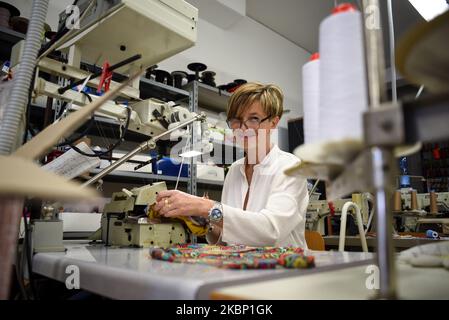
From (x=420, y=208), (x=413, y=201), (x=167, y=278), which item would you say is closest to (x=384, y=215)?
(x=167, y=278)

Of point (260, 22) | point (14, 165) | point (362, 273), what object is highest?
point (260, 22)

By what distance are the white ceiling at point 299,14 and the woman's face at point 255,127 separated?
2.48 meters

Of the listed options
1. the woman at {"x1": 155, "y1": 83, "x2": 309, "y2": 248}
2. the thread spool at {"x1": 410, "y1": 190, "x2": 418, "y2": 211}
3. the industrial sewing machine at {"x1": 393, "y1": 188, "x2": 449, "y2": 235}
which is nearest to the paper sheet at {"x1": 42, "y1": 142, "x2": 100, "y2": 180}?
the woman at {"x1": 155, "y1": 83, "x2": 309, "y2": 248}

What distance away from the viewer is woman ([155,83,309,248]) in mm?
1118

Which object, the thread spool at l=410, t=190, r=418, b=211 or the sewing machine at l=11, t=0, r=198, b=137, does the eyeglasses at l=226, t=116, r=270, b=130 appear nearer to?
the sewing machine at l=11, t=0, r=198, b=137

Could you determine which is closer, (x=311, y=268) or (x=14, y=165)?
(x=14, y=165)

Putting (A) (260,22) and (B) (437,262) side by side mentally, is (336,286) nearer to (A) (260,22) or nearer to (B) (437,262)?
(B) (437,262)

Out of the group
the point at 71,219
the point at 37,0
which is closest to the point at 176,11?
the point at 37,0

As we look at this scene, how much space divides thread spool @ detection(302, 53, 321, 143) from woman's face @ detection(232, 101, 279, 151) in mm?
780

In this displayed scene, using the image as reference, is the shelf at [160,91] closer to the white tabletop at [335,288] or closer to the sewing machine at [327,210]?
the sewing machine at [327,210]

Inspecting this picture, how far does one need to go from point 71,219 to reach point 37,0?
1376 mm

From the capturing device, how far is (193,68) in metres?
2.63

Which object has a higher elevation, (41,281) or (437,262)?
(437,262)
